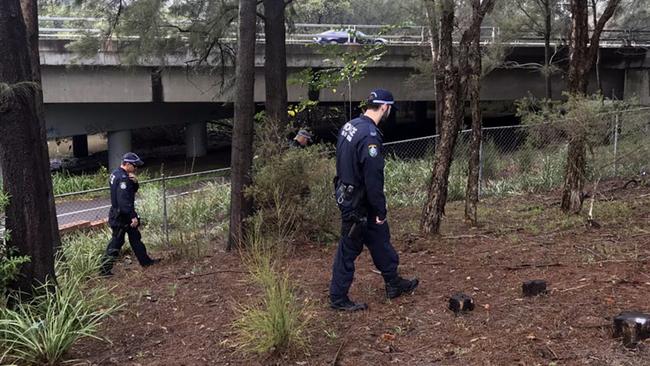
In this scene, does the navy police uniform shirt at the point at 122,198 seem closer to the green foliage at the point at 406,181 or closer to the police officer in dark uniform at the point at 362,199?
the police officer in dark uniform at the point at 362,199

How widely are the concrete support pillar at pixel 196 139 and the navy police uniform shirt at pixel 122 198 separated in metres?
20.5

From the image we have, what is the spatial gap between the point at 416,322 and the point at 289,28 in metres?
10.0

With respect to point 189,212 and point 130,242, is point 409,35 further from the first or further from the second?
→ point 130,242

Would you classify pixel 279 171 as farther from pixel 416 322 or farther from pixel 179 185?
pixel 179 185

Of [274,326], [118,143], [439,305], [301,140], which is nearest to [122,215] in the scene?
[301,140]

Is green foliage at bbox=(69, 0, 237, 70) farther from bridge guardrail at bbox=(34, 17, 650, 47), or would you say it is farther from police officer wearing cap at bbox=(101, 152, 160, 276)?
bridge guardrail at bbox=(34, 17, 650, 47)

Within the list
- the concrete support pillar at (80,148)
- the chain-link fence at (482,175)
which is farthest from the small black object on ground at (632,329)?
the concrete support pillar at (80,148)

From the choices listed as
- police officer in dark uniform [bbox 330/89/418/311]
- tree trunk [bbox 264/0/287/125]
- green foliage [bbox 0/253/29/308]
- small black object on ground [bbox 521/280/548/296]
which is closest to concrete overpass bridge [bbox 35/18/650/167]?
tree trunk [bbox 264/0/287/125]

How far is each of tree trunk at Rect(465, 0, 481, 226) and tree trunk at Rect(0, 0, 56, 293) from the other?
522cm

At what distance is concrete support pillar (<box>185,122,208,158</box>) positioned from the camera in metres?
28.7

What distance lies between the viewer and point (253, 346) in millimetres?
4117

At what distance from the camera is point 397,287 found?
5176 mm

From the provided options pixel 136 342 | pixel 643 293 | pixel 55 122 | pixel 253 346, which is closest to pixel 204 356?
pixel 253 346

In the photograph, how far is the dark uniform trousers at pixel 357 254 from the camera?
4992 millimetres
